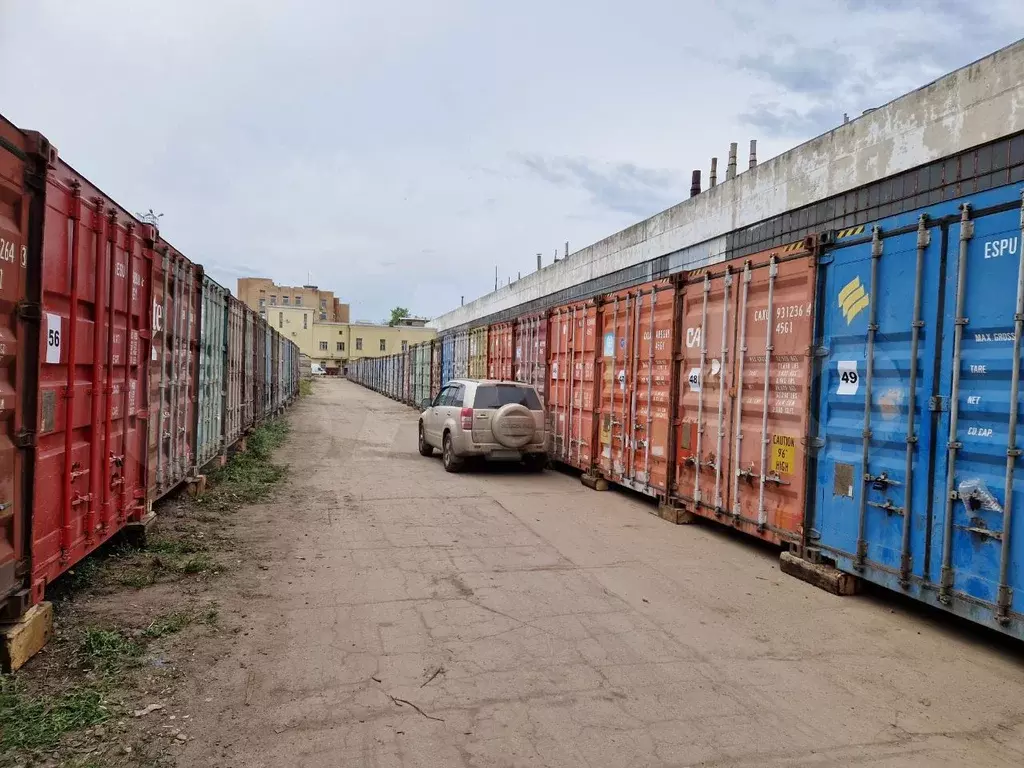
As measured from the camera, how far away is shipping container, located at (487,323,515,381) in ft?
53.4

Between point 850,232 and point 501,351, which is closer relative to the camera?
point 850,232

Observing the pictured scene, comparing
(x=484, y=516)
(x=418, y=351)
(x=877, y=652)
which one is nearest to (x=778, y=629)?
(x=877, y=652)

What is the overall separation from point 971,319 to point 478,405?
334 inches

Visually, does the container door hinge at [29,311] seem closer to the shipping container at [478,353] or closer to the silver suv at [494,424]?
the silver suv at [494,424]

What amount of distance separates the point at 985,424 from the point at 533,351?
10.3 metres

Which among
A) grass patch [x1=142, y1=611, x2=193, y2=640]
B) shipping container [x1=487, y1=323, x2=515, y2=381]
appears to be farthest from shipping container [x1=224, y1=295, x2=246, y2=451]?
grass patch [x1=142, y1=611, x2=193, y2=640]

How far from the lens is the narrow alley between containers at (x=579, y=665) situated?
3.42m

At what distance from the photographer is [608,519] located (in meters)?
8.97

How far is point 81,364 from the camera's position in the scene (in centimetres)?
488

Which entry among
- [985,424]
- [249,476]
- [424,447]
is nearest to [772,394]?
[985,424]

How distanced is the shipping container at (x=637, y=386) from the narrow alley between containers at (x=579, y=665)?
1967mm

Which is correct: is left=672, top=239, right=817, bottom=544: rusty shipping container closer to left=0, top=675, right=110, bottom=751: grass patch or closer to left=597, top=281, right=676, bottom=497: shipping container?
left=597, top=281, right=676, bottom=497: shipping container

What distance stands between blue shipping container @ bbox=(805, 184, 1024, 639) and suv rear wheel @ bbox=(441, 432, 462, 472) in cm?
725

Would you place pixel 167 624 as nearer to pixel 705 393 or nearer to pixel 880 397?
pixel 880 397
